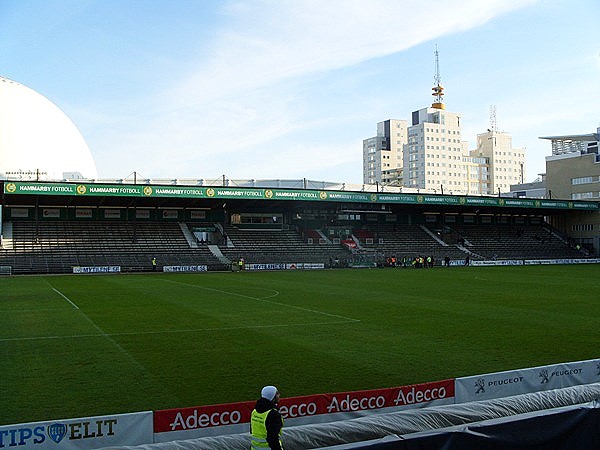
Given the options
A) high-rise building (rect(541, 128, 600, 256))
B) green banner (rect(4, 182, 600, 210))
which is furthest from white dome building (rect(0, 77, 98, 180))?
high-rise building (rect(541, 128, 600, 256))

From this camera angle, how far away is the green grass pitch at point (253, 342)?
11531 millimetres

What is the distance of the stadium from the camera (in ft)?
23.6

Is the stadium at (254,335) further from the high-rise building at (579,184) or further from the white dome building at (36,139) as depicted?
the high-rise building at (579,184)

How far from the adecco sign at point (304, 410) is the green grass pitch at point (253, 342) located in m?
2.47

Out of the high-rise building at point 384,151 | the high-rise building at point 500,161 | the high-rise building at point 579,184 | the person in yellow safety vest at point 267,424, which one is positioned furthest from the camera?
the high-rise building at point 384,151

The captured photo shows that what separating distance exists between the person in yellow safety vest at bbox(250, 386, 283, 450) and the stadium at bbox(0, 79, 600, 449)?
523mm

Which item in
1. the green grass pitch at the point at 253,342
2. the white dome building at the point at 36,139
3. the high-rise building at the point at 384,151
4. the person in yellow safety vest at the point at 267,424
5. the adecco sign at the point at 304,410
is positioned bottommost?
the green grass pitch at the point at 253,342

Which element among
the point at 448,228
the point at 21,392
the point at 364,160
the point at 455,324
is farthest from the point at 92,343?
the point at 364,160

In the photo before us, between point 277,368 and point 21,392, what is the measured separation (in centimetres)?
530

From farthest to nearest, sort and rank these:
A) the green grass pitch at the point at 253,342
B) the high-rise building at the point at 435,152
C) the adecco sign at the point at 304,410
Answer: the high-rise building at the point at 435,152 → the green grass pitch at the point at 253,342 → the adecco sign at the point at 304,410

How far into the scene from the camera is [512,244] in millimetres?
72562

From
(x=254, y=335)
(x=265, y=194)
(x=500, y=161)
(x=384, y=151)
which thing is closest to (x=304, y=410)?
(x=254, y=335)

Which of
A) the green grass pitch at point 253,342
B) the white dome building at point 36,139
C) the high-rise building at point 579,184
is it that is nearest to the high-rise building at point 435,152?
the high-rise building at point 579,184

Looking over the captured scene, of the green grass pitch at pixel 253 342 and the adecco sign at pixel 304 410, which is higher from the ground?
the adecco sign at pixel 304 410
